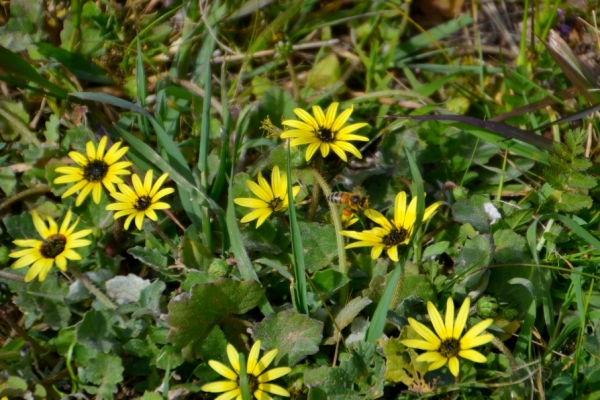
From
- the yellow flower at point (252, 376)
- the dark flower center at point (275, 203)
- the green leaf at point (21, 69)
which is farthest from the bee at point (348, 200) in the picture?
the green leaf at point (21, 69)

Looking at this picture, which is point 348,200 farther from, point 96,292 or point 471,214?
point 96,292

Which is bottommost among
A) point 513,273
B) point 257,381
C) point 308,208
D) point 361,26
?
point 513,273

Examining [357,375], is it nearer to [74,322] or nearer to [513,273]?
[513,273]

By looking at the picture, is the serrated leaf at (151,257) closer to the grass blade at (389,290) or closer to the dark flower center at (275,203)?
the dark flower center at (275,203)

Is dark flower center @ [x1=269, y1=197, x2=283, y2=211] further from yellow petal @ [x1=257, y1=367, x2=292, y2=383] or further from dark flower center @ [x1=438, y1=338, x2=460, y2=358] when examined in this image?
dark flower center @ [x1=438, y1=338, x2=460, y2=358]

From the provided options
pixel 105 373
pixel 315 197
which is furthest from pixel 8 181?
pixel 315 197

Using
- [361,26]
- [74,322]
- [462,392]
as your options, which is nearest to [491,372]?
[462,392]
